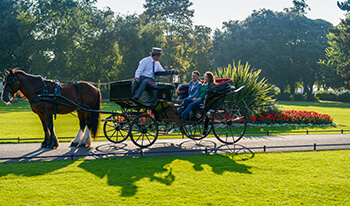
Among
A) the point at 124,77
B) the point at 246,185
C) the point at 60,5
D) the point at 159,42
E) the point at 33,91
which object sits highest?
the point at 60,5

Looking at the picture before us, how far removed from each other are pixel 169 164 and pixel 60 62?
39.4 metres

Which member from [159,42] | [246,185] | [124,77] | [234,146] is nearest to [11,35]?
[124,77]

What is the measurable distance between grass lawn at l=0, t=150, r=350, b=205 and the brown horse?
1.98 metres

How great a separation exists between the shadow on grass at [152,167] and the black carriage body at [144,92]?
4.66 ft

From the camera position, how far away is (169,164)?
21.9 feet

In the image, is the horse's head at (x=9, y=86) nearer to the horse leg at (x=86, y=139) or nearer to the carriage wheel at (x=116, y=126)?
the horse leg at (x=86, y=139)

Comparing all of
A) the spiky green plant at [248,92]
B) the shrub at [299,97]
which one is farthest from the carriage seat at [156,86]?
the shrub at [299,97]

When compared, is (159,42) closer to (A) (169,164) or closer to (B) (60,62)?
(B) (60,62)

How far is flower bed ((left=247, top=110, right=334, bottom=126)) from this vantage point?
14828 millimetres

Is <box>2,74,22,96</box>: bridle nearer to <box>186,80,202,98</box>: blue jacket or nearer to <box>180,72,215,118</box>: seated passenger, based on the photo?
<box>180,72,215,118</box>: seated passenger

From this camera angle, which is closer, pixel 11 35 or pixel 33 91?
pixel 33 91

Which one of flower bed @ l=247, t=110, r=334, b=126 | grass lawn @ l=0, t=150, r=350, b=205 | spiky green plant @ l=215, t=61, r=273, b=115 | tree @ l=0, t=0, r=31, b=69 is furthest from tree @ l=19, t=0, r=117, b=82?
grass lawn @ l=0, t=150, r=350, b=205

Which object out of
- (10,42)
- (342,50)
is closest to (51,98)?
(10,42)

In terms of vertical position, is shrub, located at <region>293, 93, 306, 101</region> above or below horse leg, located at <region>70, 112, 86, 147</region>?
above
